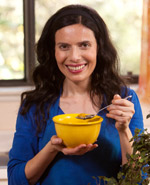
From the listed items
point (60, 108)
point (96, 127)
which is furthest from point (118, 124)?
point (60, 108)

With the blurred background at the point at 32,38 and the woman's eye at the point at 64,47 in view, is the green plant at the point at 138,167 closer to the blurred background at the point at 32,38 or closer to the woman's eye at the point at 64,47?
the woman's eye at the point at 64,47

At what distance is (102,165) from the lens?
1.29 metres

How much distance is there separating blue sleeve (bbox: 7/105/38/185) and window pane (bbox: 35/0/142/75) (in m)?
1.68

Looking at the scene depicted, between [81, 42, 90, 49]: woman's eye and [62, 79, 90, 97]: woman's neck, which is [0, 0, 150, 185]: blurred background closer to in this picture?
[62, 79, 90, 97]: woman's neck

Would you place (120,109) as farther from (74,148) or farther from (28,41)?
(28,41)

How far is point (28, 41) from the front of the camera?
2.88 metres

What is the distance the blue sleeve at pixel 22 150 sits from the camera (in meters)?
1.29

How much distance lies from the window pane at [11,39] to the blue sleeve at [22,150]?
1.62 metres

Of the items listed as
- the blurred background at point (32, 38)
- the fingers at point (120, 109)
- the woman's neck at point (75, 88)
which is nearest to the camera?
the fingers at point (120, 109)

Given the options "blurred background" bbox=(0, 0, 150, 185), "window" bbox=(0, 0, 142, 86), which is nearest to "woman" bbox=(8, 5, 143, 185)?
"blurred background" bbox=(0, 0, 150, 185)

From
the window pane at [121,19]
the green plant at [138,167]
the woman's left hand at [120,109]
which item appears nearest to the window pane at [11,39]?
the window pane at [121,19]

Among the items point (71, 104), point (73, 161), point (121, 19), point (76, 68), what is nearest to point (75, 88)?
point (71, 104)

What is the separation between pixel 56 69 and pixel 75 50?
0.28 metres

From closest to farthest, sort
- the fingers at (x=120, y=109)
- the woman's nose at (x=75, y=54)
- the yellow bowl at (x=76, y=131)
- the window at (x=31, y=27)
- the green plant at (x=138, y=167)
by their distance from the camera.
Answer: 1. the green plant at (x=138, y=167)
2. the yellow bowl at (x=76, y=131)
3. the fingers at (x=120, y=109)
4. the woman's nose at (x=75, y=54)
5. the window at (x=31, y=27)
